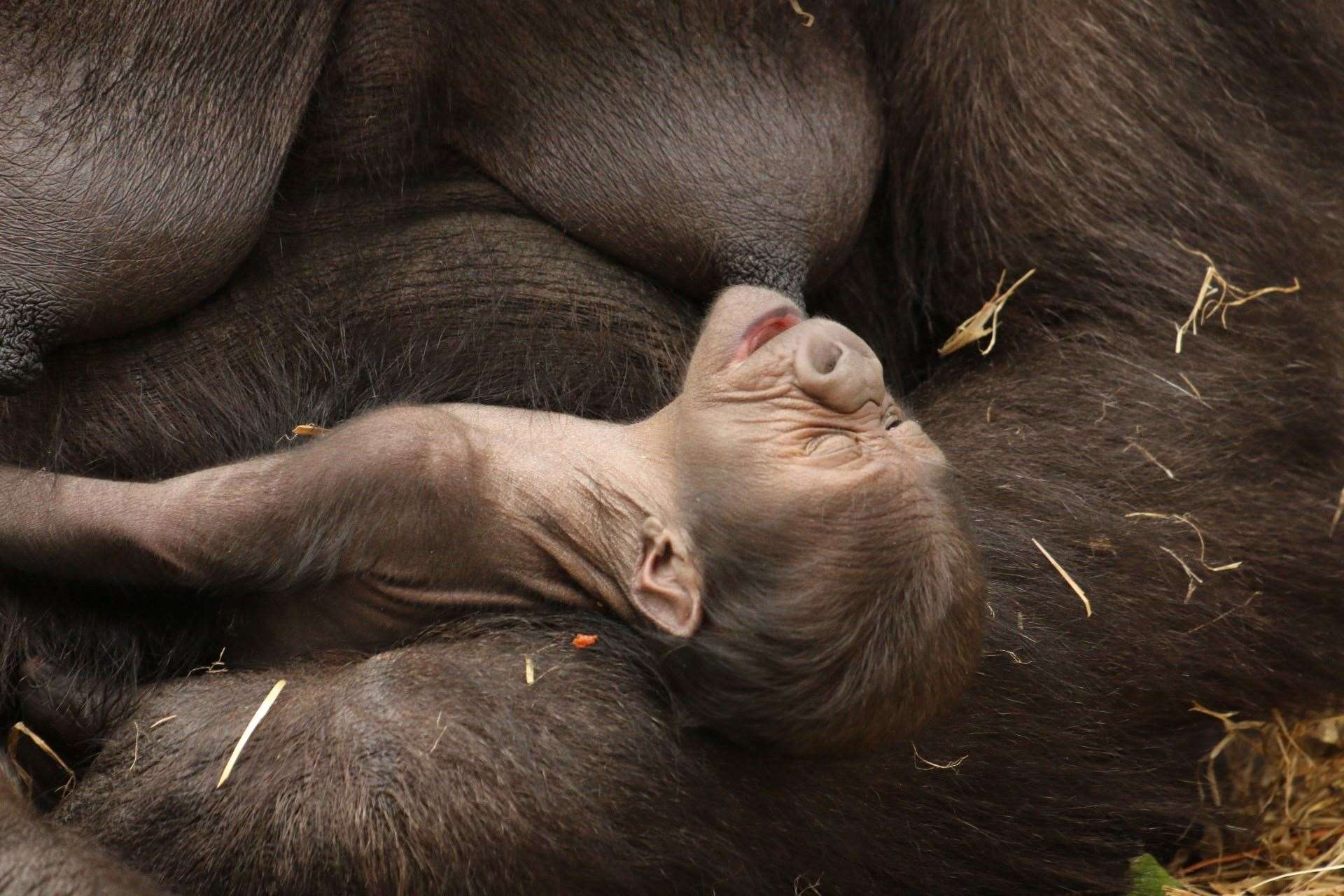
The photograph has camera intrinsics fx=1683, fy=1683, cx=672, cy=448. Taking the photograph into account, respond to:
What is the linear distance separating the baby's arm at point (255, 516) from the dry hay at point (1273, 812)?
130cm

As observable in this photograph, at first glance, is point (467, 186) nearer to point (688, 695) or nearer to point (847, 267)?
point (847, 267)

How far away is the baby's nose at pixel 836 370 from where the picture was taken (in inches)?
87.6

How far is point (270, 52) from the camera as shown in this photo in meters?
2.42

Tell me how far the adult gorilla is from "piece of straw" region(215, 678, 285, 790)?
2 centimetres

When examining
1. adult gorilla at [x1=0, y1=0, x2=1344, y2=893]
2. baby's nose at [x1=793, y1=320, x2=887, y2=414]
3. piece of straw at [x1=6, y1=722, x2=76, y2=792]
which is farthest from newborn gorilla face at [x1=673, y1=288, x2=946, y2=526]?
piece of straw at [x1=6, y1=722, x2=76, y2=792]

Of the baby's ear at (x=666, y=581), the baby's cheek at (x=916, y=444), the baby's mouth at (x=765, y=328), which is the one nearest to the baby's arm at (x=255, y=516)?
the baby's ear at (x=666, y=581)

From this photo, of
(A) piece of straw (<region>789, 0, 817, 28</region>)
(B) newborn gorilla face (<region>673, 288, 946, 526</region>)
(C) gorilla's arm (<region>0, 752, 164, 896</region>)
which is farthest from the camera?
(A) piece of straw (<region>789, 0, 817, 28</region>)

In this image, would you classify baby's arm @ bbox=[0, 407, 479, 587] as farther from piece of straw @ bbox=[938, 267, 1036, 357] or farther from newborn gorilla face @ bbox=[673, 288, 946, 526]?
piece of straw @ bbox=[938, 267, 1036, 357]

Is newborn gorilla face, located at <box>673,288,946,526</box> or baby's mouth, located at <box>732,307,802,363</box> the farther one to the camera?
baby's mouth, located at <box>732,307,802,363</box>

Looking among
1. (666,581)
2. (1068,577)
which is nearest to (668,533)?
(666,581)

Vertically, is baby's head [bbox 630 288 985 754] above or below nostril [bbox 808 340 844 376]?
below

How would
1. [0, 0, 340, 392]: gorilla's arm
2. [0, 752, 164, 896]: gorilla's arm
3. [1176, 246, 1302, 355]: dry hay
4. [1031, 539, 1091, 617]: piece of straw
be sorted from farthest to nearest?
[1176, 246, 1302, 355]: dry hay → [1031, 539, 1091, 617]: piece of straw → [0, 0, 340, 392]: gorilla's arm → [0, 752, 164, 896]: gorilla's arm

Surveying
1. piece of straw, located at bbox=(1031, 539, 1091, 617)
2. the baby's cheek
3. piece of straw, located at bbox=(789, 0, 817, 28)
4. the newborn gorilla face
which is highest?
piece of straw, located at bbox=(789, 0, 817, 28)

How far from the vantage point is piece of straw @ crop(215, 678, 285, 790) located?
2.21 metres
